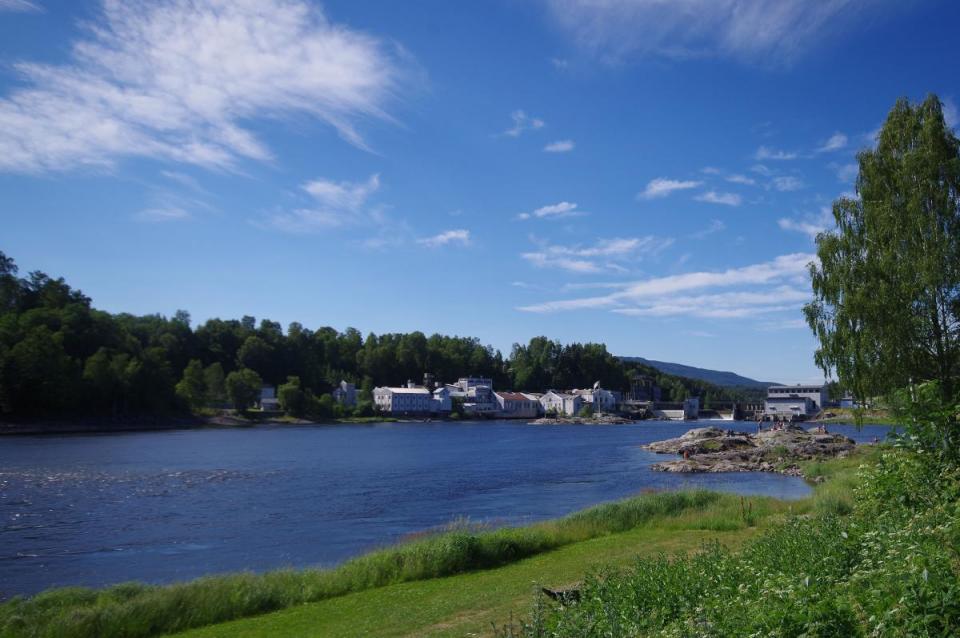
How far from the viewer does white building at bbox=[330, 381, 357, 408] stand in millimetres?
168875

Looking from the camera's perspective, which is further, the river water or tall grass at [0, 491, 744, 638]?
the river water

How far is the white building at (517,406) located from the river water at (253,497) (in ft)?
339

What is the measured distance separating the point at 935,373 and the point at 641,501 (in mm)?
11295

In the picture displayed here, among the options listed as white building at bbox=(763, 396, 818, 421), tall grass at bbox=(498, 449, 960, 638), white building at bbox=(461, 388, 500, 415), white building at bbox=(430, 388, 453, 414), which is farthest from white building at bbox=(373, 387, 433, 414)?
tall grass at bbox=(498, 449, 960, 638)

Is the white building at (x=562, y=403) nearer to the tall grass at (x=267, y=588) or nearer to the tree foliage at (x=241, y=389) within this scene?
the tree foliage at (x=241, y=389)

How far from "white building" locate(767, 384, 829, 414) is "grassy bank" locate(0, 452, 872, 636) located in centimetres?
16562

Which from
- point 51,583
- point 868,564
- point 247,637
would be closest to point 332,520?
point 51,583

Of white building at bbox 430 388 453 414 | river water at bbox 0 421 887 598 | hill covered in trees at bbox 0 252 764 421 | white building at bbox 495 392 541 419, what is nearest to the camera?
river water at bbox 0 421 887 598

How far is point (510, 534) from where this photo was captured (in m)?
21.9

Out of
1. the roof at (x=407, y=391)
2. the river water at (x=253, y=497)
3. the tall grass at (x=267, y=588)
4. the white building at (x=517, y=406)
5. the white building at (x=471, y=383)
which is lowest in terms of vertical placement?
the river water at (x=253, y=497)

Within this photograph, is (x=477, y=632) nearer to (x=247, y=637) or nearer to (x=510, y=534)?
(x=247, y=637)

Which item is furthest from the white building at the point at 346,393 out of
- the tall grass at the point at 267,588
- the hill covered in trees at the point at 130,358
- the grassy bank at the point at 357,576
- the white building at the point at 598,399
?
the tall grass at the point at 267,588

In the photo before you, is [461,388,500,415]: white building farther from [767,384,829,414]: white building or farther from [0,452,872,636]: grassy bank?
[0,452,872,636]: grassy bank

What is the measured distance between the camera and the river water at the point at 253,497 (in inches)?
1006
